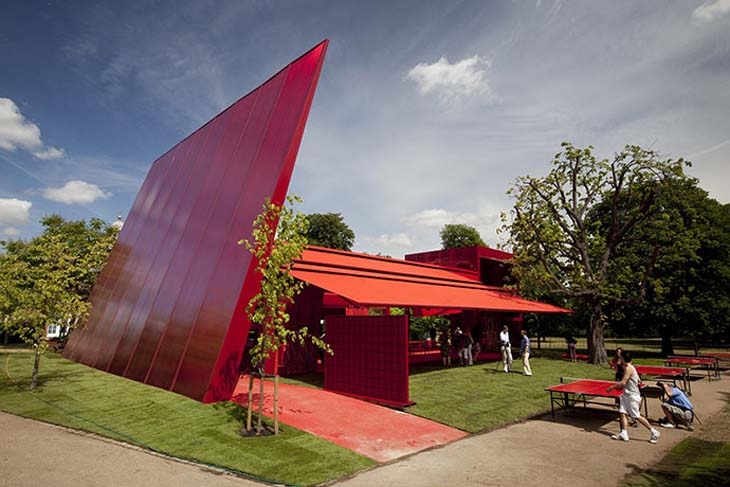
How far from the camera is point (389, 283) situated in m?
16.1

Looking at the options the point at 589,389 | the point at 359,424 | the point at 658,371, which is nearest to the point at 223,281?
the point at 359,424

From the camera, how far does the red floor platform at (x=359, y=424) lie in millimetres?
7422

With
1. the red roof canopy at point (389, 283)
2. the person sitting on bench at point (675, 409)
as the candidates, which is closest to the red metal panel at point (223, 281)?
the red roof canopy at point (389, 283)

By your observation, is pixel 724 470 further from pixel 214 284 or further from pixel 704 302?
pixel 704 302

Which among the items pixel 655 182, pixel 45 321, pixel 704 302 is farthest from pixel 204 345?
pixel 704 302

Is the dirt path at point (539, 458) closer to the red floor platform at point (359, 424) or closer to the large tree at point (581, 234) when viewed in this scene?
the red floor platform at point (359, 424)

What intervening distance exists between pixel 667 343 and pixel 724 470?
24.1m

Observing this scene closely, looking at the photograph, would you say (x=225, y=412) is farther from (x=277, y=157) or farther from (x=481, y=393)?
(x=481, y=393)

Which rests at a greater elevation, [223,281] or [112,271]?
[112,271]

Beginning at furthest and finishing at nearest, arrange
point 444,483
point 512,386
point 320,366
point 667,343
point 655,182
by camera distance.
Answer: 1. point 667,343
2. point 655,182
3. point 320,366
4. point 512,386
5. point 444,483

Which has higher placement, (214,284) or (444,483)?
(214,284)

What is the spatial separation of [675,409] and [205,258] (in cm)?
1226

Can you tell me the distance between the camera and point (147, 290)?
1443 centimetres

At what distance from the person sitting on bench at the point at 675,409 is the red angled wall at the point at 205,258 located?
31.8 ft
